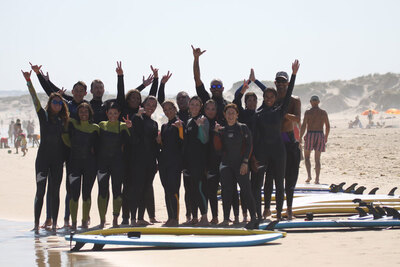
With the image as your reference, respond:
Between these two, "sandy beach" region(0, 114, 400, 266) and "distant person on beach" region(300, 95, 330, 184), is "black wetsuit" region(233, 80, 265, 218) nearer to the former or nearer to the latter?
"sandy beach" region(0, 114, 400, 266)

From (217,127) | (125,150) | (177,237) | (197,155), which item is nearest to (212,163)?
(197,155)

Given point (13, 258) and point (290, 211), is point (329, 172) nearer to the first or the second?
point (290, 211)

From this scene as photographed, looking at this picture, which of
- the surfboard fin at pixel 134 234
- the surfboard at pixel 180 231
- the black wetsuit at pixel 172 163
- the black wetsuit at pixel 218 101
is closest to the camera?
the surfboard fin at pixel 134 234

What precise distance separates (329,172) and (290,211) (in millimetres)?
8156

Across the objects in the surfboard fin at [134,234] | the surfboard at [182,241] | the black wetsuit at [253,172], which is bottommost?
the surfboard at [182,241]

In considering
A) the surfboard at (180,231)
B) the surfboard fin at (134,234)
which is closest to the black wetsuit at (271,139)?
the surfboard at (180,231)

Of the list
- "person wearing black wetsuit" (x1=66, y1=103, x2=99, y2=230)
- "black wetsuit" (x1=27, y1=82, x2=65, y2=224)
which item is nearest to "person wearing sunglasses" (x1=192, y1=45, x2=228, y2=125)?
"person wearing black wetsuit" (x1=66, y1=103, x2=99, y2=230)

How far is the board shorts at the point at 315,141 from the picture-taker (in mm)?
13523

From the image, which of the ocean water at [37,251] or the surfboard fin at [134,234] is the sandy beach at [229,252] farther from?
the surfboard fin at [134,234]

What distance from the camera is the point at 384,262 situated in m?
5.50

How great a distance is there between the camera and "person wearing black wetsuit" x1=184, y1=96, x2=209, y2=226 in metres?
8.12

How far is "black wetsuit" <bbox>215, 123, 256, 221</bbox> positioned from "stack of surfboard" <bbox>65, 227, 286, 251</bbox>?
0.72 meters

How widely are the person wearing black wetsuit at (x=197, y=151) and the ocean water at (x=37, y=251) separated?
5.95ft

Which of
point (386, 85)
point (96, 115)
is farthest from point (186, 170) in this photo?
point (386, 85)
